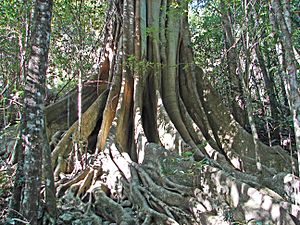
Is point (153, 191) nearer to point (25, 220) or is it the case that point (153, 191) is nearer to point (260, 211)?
point (260, 211)

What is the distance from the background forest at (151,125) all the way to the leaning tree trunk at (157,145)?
23 mm

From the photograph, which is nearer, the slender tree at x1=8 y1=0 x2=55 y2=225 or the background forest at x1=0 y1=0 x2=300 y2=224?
the slender tree at x1=8 y1=0 x2=55 y2=225

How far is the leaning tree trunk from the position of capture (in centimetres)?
407

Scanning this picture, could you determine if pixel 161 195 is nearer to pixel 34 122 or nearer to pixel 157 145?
pixel 157 145

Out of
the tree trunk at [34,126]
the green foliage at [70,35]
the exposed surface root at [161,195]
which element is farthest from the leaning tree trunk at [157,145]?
the tree trunk at [34,126]

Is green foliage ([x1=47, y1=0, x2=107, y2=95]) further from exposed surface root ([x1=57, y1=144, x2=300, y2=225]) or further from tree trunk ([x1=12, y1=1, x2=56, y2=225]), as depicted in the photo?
tree trunk ([x1=12, y1=1, x2=56, y2=225])

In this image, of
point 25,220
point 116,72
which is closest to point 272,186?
point 25,220

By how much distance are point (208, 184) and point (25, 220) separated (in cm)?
229

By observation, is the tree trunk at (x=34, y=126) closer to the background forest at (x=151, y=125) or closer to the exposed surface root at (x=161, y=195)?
the background forest at (x=151, y=125)

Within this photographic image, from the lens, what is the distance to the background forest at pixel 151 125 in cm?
398

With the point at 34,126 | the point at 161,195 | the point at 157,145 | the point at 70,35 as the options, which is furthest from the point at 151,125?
the point at 34,126

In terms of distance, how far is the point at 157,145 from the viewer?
5.64 meters

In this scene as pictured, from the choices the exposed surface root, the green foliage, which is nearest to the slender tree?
the exposed surface root

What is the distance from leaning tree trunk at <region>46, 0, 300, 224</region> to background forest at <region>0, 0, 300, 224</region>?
0.08ft
